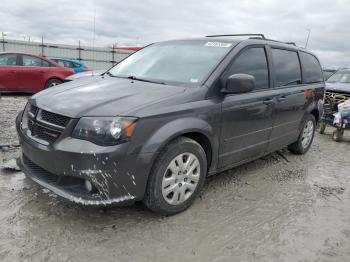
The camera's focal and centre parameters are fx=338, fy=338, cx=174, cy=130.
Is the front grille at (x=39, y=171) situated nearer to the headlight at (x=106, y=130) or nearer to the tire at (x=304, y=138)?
the headlight at (x=106, y=130)

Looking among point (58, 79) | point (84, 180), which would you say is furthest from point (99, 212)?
point (58, 79)

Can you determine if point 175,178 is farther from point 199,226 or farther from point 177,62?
point 177,62

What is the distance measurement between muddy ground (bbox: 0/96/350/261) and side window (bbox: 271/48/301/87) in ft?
4.59

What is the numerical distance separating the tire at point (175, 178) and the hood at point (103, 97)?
474mm

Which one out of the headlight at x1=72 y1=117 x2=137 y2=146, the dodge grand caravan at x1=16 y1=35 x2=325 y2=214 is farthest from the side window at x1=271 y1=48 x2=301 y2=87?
the headlight at x1=72 y1=117 x2=137 y2=146

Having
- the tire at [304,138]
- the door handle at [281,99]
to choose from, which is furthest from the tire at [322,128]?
the door handle at [281,99]

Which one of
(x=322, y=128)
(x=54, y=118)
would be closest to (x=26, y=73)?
(x=54, y=118)

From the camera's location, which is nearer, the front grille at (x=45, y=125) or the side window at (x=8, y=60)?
the front grille at (x=45, y=125)

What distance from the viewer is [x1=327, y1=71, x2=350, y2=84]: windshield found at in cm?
948

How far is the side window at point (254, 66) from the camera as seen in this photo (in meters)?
3.72

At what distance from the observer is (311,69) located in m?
5.44

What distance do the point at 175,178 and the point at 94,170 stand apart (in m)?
0.80

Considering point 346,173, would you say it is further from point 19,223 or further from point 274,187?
point 19,223

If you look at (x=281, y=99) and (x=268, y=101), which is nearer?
(x=268, y=101)
